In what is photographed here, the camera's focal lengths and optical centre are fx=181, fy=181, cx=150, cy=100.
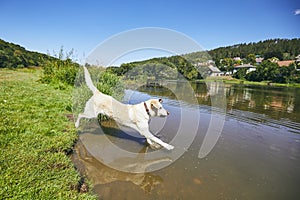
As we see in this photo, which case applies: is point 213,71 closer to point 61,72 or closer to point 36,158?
point 61,72

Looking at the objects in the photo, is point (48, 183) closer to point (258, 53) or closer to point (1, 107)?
point (1, 107)

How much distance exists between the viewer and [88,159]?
15.6ft

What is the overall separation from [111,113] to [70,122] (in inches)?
70.8

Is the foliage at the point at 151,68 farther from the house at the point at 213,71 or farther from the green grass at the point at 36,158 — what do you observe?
the house at the point at 213,71

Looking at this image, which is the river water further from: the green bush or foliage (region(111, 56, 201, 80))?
the green bush

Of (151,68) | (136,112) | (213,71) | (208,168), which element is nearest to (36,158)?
(136,112)

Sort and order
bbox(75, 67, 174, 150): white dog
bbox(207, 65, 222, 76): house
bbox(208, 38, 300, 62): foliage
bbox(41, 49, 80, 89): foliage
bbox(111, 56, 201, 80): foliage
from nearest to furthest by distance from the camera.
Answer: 1. bbox(75, 67, 174, 150): white dog
2. bbox(111, 56, 201, 80): foliage
3. bbox(41, 49, 80, 89): foliage
4. bbox(207, 65, 222, 76): house
5. bbox(208, 38, 300, 62): foliage

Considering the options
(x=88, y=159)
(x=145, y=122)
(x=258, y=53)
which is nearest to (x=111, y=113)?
(x=145, y=122)

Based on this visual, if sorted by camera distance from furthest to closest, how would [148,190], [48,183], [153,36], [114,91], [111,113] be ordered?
1. [114,91]
2. [153,36]
3. [111,113]
4. [148,190]
5. [48,183]

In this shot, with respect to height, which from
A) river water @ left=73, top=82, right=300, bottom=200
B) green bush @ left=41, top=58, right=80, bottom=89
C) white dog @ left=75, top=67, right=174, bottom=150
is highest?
green bush @ left=41, top=58, right=80, bottom=89

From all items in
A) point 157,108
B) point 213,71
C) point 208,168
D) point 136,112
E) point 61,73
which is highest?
point 61,73

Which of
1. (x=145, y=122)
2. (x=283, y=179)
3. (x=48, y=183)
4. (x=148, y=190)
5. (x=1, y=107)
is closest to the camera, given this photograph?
(x=48, y=183)

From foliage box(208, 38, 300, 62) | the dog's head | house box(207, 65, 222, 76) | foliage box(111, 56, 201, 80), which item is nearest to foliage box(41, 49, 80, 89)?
foliage box(111, 56, 201, 80)

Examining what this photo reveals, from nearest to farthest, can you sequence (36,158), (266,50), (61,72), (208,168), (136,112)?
(36,158)
(208,168)
(136,112)
(61,72)
(266,50)
